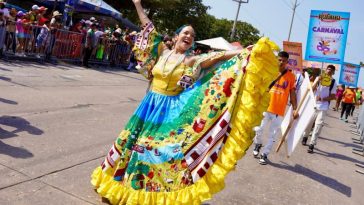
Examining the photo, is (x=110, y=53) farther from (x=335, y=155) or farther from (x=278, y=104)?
(x=278, y=104)

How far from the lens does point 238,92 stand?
12.3 ft

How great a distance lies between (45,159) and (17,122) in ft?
5.33

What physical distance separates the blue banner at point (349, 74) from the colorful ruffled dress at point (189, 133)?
25522 millimetres

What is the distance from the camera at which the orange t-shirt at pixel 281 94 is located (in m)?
7.17

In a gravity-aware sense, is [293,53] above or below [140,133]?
above

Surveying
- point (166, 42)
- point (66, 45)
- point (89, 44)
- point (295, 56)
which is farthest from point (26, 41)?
point (295, 56)

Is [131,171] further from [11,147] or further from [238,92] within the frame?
[11,147]

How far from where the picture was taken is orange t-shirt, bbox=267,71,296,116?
717 centimetres

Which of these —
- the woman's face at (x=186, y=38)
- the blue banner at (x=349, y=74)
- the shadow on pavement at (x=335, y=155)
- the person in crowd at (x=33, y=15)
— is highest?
the blue banner at (x=349, y=74)

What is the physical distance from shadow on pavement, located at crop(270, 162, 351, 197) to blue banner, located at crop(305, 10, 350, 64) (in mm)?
5086

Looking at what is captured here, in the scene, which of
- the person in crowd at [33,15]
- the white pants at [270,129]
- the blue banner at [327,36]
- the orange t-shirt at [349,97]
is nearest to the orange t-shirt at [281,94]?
the white pants at [270,129]

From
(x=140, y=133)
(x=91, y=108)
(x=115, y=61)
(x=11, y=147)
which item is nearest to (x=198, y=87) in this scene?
(x=140, y=133)

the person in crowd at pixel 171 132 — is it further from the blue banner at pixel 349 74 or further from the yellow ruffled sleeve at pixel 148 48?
the blue banner at pixel 349 74

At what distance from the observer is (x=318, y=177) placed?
7211mm
